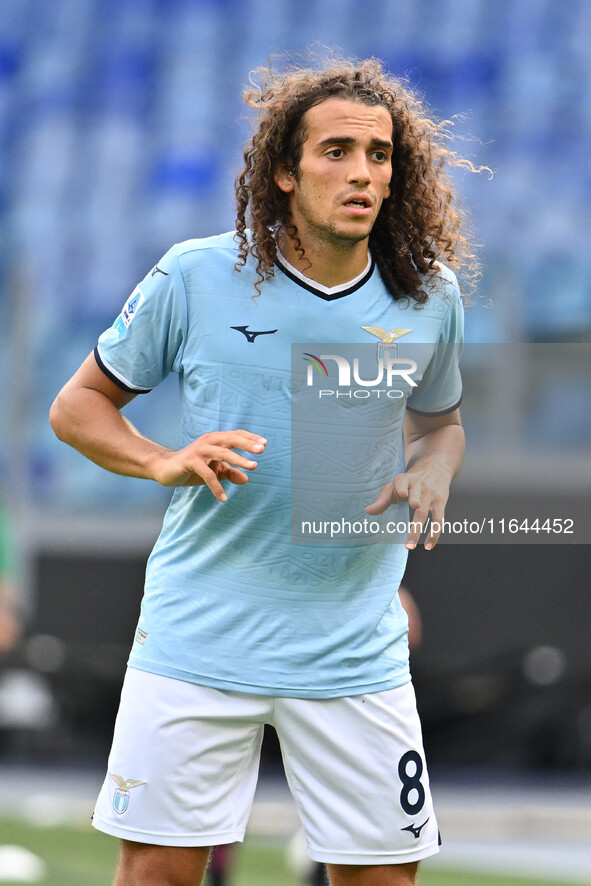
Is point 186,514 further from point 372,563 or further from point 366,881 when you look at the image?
point 366,881

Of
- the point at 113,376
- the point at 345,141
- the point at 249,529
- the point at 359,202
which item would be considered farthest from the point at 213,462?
the point at 345,141

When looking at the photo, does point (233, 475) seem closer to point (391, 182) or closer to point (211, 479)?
point (211, 479)

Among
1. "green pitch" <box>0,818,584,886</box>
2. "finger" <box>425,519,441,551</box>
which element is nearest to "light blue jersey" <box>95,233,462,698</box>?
"finger" <box>425,519,441,551</box>

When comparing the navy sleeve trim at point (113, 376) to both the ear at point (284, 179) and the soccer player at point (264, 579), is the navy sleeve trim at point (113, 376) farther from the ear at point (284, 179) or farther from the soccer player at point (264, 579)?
the ear at point (284, 179)

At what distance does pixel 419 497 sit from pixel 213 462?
48 centimetres

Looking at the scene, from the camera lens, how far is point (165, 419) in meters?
9.53

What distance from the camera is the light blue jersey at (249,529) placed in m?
2.68

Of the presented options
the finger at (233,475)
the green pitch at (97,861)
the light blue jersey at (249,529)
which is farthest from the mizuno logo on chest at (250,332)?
the green pitch at (97,861)

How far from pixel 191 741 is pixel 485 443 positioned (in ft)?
21.9

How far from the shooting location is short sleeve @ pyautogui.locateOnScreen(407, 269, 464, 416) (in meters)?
2.91

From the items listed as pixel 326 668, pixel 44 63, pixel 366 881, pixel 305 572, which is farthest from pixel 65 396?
pixel 44 63

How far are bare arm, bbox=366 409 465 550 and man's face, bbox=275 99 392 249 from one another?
506mm

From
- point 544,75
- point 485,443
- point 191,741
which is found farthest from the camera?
point 544,75

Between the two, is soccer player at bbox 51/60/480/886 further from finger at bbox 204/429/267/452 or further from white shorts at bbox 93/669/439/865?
finger at bbox 204/429/267/452
